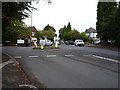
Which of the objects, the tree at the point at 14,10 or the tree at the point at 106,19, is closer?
the tree at the point at 14,10

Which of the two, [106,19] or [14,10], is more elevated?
[106,19]

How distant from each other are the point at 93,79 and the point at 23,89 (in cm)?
280

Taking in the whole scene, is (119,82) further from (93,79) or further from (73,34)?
(73,34)

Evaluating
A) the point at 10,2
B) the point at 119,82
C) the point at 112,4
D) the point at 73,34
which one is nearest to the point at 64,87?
the point at 119,82

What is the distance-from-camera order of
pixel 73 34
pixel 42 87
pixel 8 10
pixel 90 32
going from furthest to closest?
pixel 90 32
pixel 73 34
pixel 8 10
pixel 42 87

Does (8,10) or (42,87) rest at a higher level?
(8,10)

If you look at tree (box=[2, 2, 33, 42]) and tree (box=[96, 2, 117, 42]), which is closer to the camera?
tree (box=[2, 2, 33, 42])

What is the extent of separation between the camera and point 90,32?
139 meters

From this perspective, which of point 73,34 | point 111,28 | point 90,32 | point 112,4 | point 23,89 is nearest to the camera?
point 23,89

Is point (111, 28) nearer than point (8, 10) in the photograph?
No

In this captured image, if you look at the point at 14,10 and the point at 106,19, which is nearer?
the point at 14,10

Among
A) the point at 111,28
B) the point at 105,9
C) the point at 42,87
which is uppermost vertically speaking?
the point at 105,9

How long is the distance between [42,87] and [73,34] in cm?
8047

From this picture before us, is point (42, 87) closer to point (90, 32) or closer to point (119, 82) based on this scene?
point (119, 82)
